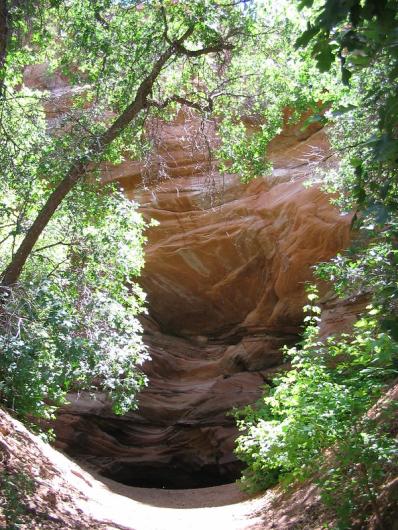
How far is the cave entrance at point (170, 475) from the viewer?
14.4 meters

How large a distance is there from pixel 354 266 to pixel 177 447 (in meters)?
10.0

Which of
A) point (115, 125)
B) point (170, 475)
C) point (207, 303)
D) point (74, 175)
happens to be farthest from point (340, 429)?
point (207, 303)

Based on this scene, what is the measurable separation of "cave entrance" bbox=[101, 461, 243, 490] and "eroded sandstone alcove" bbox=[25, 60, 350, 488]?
1.2 inches

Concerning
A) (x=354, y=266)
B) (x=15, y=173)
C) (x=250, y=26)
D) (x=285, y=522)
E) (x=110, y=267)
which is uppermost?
(x=250, y=26)

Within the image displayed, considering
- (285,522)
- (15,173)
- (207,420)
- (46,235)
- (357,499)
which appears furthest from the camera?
(207,420)

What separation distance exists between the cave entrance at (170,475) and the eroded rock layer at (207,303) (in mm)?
30

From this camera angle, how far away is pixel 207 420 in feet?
49.3

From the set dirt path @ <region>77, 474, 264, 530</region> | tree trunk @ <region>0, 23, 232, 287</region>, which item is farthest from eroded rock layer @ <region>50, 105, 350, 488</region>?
tree trunk @ <region>0, 23, 232, 287</region>

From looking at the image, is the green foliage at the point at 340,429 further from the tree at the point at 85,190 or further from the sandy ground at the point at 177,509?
the tree at the point at 85,190

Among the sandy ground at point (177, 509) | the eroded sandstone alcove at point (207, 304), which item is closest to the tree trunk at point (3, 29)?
the sandy ground at point (177, 509)

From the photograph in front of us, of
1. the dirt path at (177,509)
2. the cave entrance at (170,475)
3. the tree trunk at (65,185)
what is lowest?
the dirt path at (177,509)

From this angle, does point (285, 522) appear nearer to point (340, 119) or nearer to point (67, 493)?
point (67, 493)

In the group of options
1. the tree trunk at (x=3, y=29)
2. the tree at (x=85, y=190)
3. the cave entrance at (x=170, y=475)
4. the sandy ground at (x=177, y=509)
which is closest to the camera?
the tree trunk at (x=3, y=29)

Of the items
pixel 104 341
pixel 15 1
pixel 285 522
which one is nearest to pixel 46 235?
pixel 104 341
